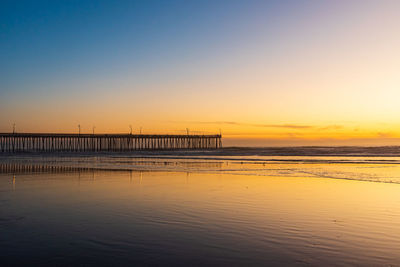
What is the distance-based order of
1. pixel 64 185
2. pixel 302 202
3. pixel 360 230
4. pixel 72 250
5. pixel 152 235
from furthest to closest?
pixel 64 185
pixel 302 202
pixel 360 230
pixel 152 235
pixel 72 250

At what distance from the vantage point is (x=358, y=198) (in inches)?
451

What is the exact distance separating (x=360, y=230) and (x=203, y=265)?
151 inches

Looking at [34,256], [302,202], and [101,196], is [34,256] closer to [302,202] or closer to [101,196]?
[101,196]

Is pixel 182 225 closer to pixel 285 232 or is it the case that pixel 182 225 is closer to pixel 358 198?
pixel 285 232

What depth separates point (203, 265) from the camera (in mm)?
5129

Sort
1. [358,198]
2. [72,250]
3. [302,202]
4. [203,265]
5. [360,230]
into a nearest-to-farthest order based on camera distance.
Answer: [203,265]
[72,250]
[360,230]
[302,202]
[358,198]

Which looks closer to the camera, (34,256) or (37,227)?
(34,256)

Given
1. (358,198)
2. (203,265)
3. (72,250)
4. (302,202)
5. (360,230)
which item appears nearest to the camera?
(203,265)

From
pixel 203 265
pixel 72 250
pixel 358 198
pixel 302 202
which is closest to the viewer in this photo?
pixel 203 265

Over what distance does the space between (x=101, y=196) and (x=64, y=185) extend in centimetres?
365

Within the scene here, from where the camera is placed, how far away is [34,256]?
5.45 meters

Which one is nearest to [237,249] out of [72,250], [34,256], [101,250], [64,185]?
[101,250]

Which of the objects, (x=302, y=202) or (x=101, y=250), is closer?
(x=101, y=250)

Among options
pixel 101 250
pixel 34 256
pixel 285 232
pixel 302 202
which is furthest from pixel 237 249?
pixel 302 202
